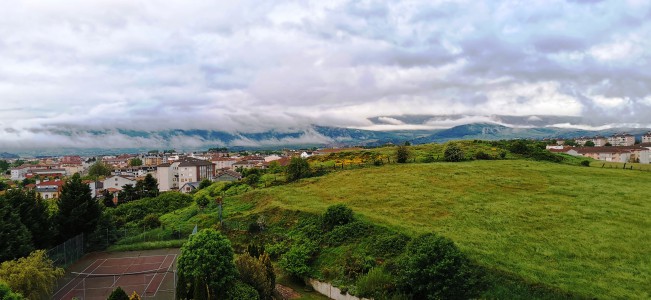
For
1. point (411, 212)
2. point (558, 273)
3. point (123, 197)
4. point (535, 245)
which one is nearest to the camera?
point (558, 273)

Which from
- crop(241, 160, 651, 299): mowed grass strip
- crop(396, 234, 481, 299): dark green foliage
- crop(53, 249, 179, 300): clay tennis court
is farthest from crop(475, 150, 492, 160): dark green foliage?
crop(53, 249, 179, 300): clay tennis court

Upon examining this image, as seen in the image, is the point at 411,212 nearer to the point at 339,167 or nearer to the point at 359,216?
the point at 359,216

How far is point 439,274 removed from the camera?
55.9ft

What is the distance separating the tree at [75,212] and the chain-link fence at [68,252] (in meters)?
0.96

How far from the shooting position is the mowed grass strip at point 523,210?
18.9m

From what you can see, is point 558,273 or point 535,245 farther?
point 535,245

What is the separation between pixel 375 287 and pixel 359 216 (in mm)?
8580

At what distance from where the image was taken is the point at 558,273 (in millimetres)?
18469

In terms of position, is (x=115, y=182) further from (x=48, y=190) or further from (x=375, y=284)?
(x=375, y=284)

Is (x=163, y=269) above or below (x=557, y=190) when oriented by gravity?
below

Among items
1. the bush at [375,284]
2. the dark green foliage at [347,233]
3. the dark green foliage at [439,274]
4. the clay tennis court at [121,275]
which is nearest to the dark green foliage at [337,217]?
the dark green foliage at [347,233]

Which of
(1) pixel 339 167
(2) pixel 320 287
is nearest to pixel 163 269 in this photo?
(2) pixel 320 287

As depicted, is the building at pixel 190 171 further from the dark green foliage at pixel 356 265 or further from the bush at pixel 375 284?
the bush at pixel 375 284

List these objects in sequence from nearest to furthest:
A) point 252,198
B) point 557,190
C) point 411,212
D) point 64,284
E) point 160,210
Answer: point 64,284
point 411,212
point 557,190
point 252,198
point 160,210
